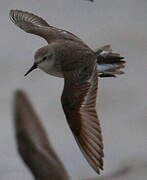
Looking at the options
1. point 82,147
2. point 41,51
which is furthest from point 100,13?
point 82,147

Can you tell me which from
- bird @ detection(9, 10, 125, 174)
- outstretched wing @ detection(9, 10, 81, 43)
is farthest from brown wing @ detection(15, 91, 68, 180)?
outstretched wing @ detection(9, 10, 81, 43)

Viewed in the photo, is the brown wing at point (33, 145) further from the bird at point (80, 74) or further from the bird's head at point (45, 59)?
the bird's head at point (45, 59)

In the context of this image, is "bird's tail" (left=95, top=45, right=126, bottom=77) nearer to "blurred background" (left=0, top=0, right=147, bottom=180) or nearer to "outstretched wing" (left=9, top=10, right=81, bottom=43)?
"outstretched wing" (left=9, top=10, right=81, bottom=43)

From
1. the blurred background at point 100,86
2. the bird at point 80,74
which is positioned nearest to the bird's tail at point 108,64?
the bird at point 80,74

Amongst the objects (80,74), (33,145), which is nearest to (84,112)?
(80,74)

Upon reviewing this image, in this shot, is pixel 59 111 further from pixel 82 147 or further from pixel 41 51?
pixel 82 147

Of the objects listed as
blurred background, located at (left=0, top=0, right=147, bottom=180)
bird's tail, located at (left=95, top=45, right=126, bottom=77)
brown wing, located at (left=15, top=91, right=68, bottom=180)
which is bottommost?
blurred background, located at (left=0, top=0, right=147, bottom=180)
